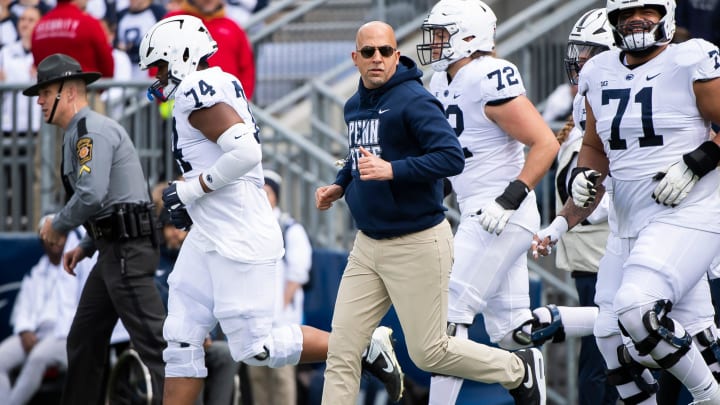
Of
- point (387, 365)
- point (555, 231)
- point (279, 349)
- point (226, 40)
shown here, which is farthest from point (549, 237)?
point (226, 40)

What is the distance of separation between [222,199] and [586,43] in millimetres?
2253

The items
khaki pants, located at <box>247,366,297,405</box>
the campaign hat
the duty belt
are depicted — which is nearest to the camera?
the duty belt

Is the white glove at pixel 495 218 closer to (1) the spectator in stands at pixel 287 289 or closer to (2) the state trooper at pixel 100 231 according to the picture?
(2) the state trooper at pixel 100 231

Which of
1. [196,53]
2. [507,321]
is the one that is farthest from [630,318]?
[196,53]

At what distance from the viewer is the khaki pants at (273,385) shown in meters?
10.2

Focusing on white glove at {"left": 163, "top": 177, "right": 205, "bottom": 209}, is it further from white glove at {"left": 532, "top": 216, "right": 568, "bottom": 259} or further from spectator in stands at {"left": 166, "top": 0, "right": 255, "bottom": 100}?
spectator in stands at {"left": 166, "top": 0, "right": 255, "bottom": 100}

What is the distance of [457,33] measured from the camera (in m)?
7.58

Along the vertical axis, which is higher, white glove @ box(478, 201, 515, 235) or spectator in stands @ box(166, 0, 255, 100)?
spectator in stands @ box(166, 0, 255, 100)

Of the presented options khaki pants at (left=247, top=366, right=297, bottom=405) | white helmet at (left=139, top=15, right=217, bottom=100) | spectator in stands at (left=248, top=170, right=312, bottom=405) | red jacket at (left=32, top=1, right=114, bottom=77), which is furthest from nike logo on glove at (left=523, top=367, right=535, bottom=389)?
red jacket at (left=32, top=1, right=114, bottom=77)

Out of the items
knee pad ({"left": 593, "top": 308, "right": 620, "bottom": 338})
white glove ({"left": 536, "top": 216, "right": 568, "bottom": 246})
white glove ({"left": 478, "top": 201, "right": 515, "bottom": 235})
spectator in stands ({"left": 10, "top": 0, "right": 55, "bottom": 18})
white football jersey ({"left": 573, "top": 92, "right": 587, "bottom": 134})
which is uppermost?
spectator in stands ({"left": 10, "top": 0, "right": 55, "bottom": 18})

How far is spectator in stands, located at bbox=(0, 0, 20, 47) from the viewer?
535 inches

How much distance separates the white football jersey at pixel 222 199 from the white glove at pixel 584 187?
164cm

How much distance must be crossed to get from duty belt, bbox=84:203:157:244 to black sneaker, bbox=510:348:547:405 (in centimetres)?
235

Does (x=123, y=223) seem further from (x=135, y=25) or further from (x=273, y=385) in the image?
(x=135, y=25)
